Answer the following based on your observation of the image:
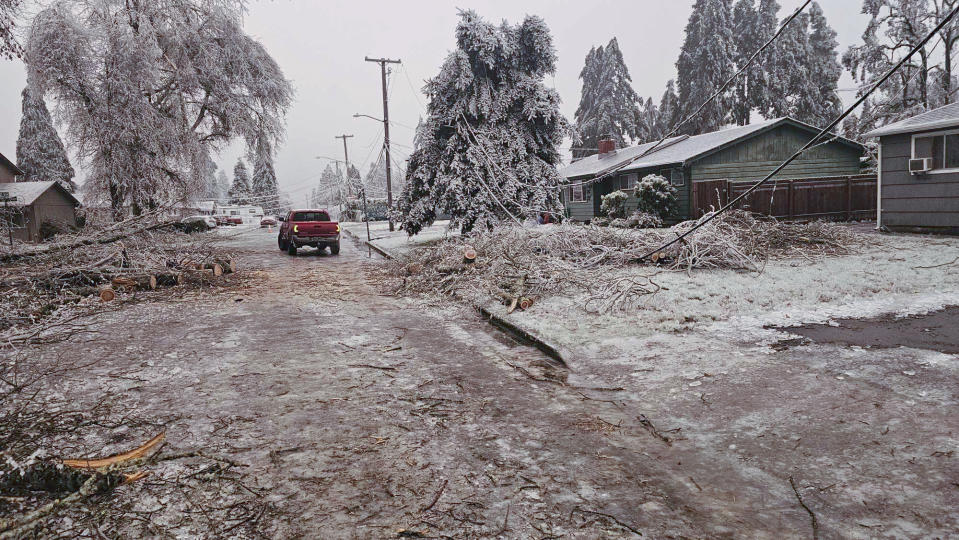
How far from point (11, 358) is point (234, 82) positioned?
24631 millimetres

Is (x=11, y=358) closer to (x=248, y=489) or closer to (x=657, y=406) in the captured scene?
(x=248, y=489)

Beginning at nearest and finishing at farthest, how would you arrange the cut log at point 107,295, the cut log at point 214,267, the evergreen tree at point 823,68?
1. the cut log at point 107,295
2. the cut log at point 214,267
3. the evergreen tree at point 823,68

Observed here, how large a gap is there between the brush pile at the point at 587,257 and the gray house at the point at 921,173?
116 inches

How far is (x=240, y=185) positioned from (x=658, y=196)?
87.0 metres

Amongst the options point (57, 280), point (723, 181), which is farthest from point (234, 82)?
point (723, 181)

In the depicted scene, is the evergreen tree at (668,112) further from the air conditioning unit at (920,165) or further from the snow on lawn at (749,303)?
the snow on lawn at (749,303)

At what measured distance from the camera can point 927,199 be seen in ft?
46.4

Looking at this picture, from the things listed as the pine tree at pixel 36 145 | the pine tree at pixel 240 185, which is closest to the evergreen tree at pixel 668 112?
the pine tree at pixel 36 145

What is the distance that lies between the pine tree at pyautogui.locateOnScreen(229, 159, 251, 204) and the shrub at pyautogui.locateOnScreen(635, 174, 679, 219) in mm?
82949

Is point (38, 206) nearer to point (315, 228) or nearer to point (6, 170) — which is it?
point (6, 170)

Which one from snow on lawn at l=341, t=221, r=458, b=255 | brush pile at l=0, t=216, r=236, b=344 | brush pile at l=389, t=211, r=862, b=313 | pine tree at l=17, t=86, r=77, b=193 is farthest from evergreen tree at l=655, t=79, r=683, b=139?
pine tree at l=17, t=86, r=77, b=193

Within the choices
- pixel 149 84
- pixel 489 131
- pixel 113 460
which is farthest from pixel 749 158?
pixel 149 84

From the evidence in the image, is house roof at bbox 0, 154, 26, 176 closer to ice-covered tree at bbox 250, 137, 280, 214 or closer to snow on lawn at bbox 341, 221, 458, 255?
snow on lawn at bbox 341, 221, 458, 255

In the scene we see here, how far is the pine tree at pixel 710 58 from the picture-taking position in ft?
141
